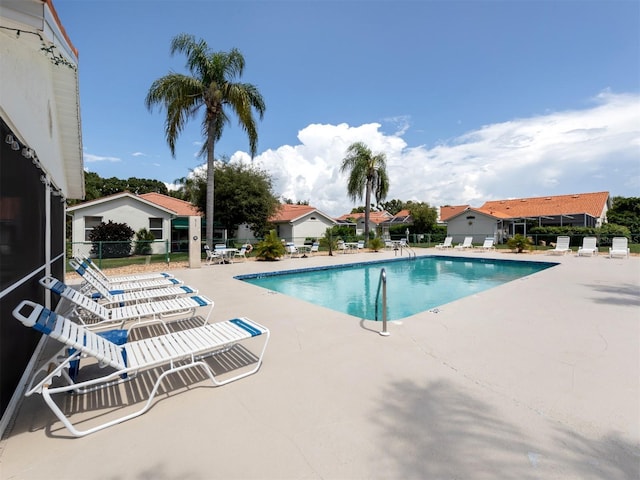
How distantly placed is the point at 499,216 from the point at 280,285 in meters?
28.7

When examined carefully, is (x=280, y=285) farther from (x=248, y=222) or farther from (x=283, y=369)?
(x=248, y=222)

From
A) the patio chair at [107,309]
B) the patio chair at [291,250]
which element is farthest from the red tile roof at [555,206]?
the patio chair at [107,309]

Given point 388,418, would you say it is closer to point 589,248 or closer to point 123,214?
point 589,248

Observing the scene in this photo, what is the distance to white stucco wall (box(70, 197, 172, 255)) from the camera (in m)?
20.3

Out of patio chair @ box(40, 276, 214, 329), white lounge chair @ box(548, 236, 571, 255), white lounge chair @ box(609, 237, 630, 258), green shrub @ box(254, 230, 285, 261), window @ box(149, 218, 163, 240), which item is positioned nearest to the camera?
patio chair @ box(40, 276, 214, 329)

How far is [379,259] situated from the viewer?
17.3 m

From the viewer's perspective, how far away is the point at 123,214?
21.5m

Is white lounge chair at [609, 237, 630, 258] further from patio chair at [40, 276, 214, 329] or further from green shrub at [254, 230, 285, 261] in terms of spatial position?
patio chair at [40, 276, 214, 329]

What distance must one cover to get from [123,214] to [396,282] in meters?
20.5

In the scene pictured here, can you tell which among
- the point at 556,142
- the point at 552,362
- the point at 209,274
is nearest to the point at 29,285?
the point at 552,362

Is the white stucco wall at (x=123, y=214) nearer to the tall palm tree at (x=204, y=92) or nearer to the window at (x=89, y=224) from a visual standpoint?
the window at (x=89, y=224)

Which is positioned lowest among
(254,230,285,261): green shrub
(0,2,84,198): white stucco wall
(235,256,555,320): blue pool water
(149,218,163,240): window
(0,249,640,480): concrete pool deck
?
(235,256,555,320): blue pool water

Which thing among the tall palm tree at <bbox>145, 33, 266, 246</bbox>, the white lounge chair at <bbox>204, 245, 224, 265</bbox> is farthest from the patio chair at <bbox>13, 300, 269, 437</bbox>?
the tall palm tree at <bbox>145, 33, 266, 246</bbox>

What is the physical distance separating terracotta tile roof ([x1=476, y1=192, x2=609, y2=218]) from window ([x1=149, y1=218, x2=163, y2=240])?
1257 inches
